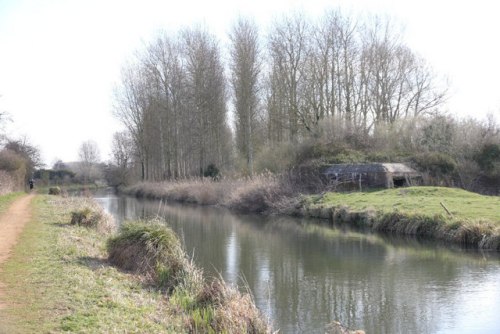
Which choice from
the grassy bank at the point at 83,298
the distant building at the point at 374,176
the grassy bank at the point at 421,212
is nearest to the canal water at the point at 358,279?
the grassy bank at the point at 421,212

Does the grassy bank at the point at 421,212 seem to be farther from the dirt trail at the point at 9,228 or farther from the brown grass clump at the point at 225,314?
the dirt trail at the point at 9,228

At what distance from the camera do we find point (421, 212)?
21.3m

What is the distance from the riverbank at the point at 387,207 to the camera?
1836 cm

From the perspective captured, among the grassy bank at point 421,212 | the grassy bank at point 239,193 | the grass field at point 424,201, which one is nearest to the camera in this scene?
the grassy bank at point 421,212

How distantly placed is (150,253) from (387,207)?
14.8 m

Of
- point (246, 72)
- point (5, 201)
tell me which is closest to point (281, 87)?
point (246, 72)

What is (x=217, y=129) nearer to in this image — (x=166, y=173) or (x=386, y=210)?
(x=166, y=173)

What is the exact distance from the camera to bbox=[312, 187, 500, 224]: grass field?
2011 cm

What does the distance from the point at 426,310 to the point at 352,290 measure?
2.18m

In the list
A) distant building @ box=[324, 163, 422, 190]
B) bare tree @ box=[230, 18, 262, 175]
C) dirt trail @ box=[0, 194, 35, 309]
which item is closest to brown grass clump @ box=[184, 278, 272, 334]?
dirt trail @ box=[0, 194, 35, 309]

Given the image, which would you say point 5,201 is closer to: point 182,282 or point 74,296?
point 182,282

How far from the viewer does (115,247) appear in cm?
1291

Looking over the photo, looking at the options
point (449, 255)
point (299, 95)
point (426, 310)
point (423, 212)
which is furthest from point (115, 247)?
point (299, 95)

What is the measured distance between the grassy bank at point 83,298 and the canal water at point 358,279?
223cm
